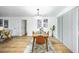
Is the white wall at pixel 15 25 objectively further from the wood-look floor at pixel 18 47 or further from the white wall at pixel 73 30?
the white wall at pixel 73 30

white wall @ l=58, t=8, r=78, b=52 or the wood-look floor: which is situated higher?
white wall @ l=58, t=8, r=78, b=52

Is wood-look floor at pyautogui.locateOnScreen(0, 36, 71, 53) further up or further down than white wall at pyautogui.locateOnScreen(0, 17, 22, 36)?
further down

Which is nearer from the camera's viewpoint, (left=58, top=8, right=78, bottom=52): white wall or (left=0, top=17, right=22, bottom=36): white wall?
(left=58, top=8, right=78, bottom=52): white wall

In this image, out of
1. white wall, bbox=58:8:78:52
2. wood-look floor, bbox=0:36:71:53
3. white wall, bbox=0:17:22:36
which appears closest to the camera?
white wall, bbox=58:8:78:52

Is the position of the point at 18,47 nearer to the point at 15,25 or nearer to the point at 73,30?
the point at 73,30

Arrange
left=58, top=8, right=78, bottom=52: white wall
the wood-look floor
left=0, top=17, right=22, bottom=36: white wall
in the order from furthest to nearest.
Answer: left=0, top=17, right=22, bottom=36: white wall
the wood-look floor
left=58, top=8, right=78, bottom=52: white wall

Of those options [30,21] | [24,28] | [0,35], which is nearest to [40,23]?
[30,21]

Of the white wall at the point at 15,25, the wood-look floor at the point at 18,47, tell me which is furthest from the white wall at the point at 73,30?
the white wall at the point at 15,25

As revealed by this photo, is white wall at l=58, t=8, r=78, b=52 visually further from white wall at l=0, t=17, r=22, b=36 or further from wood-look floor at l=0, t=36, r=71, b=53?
white wall at l=0, t=17, r=22, b=36

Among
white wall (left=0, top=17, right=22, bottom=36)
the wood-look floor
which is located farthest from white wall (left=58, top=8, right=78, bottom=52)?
white wall (left=0, top=17, right=22, bottom=36)

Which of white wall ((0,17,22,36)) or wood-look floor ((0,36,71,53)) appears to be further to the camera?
white wall ((0,17,22,36))

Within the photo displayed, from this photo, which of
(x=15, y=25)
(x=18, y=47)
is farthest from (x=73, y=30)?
(x=15, y=25)
